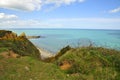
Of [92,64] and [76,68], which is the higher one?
[92,64]

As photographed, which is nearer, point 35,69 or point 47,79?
point 47,79

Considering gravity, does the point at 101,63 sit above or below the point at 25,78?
above

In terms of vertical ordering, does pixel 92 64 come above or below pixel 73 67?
above

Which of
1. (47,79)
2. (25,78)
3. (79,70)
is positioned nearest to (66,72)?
(79,70)

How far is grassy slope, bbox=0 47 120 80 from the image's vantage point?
36.4ft

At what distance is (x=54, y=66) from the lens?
1270 centimetres

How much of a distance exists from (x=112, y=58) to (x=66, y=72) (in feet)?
11.0

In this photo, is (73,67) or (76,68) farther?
(73,67)

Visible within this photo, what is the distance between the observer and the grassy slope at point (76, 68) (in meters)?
11.1

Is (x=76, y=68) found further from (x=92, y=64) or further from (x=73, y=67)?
(x=92, y=64)

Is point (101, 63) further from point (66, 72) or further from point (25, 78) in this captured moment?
point (25, 78)

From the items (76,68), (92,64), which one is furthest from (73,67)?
(92,64)

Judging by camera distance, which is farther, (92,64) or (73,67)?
(73,67)

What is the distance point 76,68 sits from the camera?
473 inches
